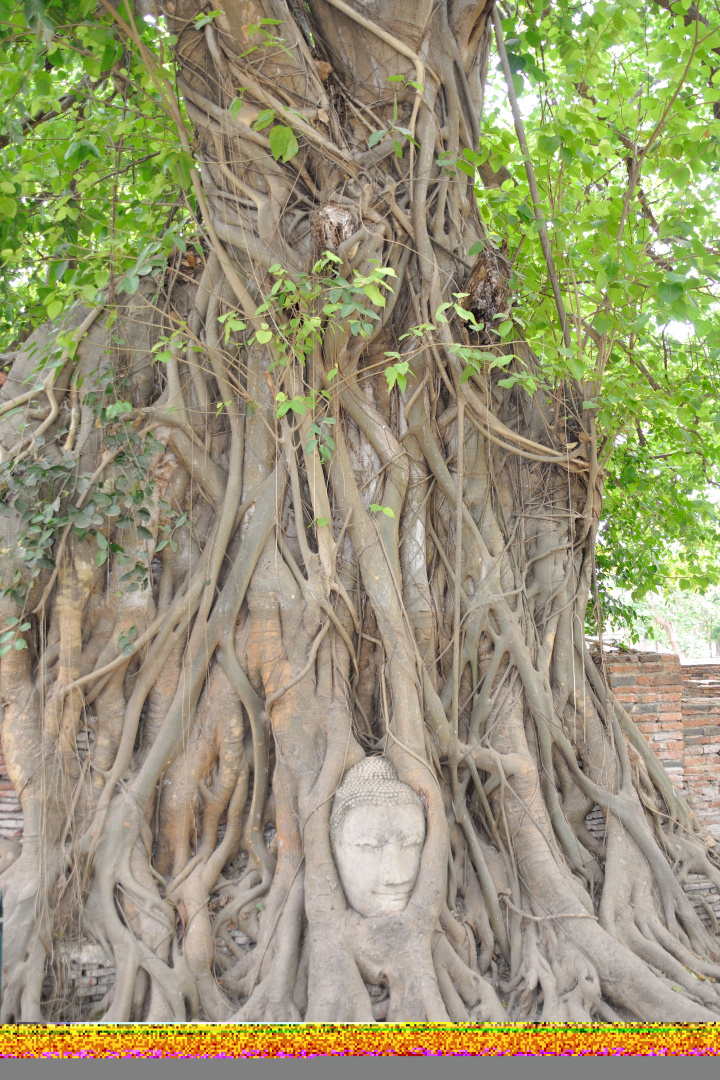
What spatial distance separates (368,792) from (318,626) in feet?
2.24

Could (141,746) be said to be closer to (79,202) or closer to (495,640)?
(495,640)

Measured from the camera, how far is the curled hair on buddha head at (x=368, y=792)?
9.52 ft

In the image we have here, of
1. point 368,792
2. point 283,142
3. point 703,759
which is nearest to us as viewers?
point 368,792

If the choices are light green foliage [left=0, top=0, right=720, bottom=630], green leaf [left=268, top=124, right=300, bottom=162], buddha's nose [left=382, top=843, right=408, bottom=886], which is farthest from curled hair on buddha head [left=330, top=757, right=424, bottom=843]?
green leaf [left=268, top=124, right=300, bottom=162]

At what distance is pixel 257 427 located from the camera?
3.44 metres

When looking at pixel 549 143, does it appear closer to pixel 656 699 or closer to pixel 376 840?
pixel 376 840

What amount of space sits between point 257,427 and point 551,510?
1480 mm

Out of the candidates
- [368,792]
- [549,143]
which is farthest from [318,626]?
[549,143]

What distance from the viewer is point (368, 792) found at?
115 inches

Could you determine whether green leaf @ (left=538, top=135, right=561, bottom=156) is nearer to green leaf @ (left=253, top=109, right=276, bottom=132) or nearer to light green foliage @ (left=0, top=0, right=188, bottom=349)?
green leaf @ (left=253, top=109, right=276, bottom=132)

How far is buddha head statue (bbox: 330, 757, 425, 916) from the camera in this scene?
280 centimetres

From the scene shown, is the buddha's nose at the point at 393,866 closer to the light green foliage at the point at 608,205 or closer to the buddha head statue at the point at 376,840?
the buddha head statue at the point at 376,840

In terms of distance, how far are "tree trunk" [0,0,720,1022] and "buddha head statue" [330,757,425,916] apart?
54mm

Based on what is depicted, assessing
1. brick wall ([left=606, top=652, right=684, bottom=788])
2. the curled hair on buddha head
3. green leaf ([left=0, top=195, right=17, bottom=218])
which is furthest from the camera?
brick wall ([left=606, top=652, right=684, bottom=788])
